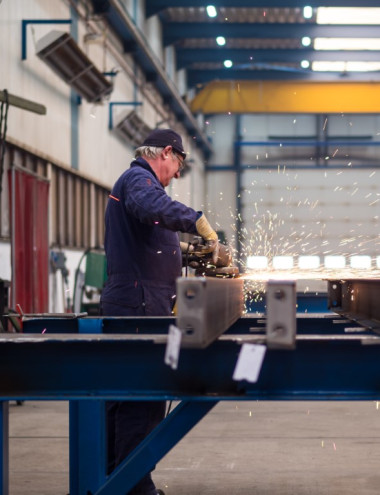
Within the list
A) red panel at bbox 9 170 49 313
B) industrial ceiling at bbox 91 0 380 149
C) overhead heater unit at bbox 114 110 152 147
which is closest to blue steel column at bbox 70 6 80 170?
industrial ceiling at bbox 91 0 380 149

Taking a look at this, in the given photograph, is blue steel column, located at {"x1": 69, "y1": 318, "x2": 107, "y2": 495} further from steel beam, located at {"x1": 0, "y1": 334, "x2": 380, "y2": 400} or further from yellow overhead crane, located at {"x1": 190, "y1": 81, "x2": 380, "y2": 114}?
yellow overhead crane, located at {"x1": 190, "y1": 81, "x2": 380, "y2": 114}

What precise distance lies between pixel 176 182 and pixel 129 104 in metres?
4.54

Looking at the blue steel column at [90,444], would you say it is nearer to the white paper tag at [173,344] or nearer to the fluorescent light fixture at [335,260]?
the white paper tag at [173,344]

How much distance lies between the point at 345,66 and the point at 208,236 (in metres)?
14.4

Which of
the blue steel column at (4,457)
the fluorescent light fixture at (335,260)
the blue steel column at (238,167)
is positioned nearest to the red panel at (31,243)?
the blue steel column at (4,457)

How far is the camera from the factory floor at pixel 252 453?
353 centimetres

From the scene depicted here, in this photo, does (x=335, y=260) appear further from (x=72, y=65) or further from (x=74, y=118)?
(x=72, y=65)

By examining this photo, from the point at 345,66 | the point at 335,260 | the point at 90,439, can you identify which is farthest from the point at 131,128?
the point at 335,260

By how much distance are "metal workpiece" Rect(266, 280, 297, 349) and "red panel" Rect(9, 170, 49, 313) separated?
569 centimetres

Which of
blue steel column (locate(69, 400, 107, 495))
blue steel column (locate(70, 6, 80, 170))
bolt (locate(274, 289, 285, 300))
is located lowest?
blue steel column (locate(69, 400, 107, 495))

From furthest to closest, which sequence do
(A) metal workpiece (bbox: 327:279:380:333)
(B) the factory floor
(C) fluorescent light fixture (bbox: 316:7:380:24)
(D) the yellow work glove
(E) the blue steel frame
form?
(C) fluorescent light fixture (bbox: 316:7:380:24)
(B) the factory floor
(D) the yellow work glove
(A) metal workpiece (bbox: 327:279:380:333)
(E) the blue steel frame

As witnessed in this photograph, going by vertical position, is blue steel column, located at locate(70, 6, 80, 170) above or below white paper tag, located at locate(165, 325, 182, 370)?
above

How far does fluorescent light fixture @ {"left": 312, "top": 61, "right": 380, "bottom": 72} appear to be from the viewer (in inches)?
653

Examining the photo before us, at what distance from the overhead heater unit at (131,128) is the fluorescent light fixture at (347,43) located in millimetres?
4334
